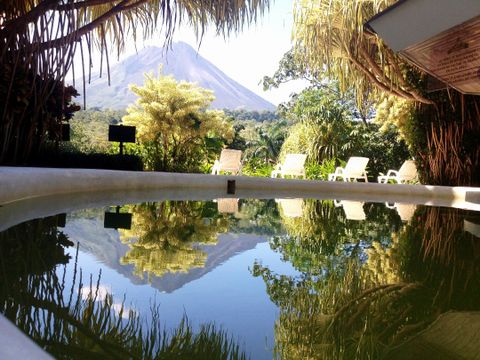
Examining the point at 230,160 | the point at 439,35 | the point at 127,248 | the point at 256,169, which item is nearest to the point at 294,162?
the point at 230,160

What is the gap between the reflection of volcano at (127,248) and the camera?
2396mm

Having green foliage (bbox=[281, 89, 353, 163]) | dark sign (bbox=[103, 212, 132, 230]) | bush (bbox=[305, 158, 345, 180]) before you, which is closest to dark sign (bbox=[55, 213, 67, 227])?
dark sign (bbox=[103, 212, 132, 230])

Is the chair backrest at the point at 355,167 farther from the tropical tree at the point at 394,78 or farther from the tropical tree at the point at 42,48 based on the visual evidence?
the tropical tree at the point at 42,48

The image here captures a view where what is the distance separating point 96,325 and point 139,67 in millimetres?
97359

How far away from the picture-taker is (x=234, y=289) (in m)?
2.38

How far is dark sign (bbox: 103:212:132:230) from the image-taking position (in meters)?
4.06

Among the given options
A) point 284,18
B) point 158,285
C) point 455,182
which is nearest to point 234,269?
point 158,285

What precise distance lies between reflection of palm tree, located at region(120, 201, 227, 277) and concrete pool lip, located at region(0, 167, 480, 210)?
93cm

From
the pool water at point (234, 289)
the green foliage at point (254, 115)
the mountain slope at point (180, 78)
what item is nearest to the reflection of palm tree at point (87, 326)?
the pool water at point (234, 289)

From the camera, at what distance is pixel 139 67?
9556cm

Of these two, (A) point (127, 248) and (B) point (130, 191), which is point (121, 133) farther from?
(A) point (127, 248)

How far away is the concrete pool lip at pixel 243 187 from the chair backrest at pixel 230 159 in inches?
97.4

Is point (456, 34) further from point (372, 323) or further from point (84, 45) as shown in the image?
point (372, 323)

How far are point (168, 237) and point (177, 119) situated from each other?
34.5 ft
